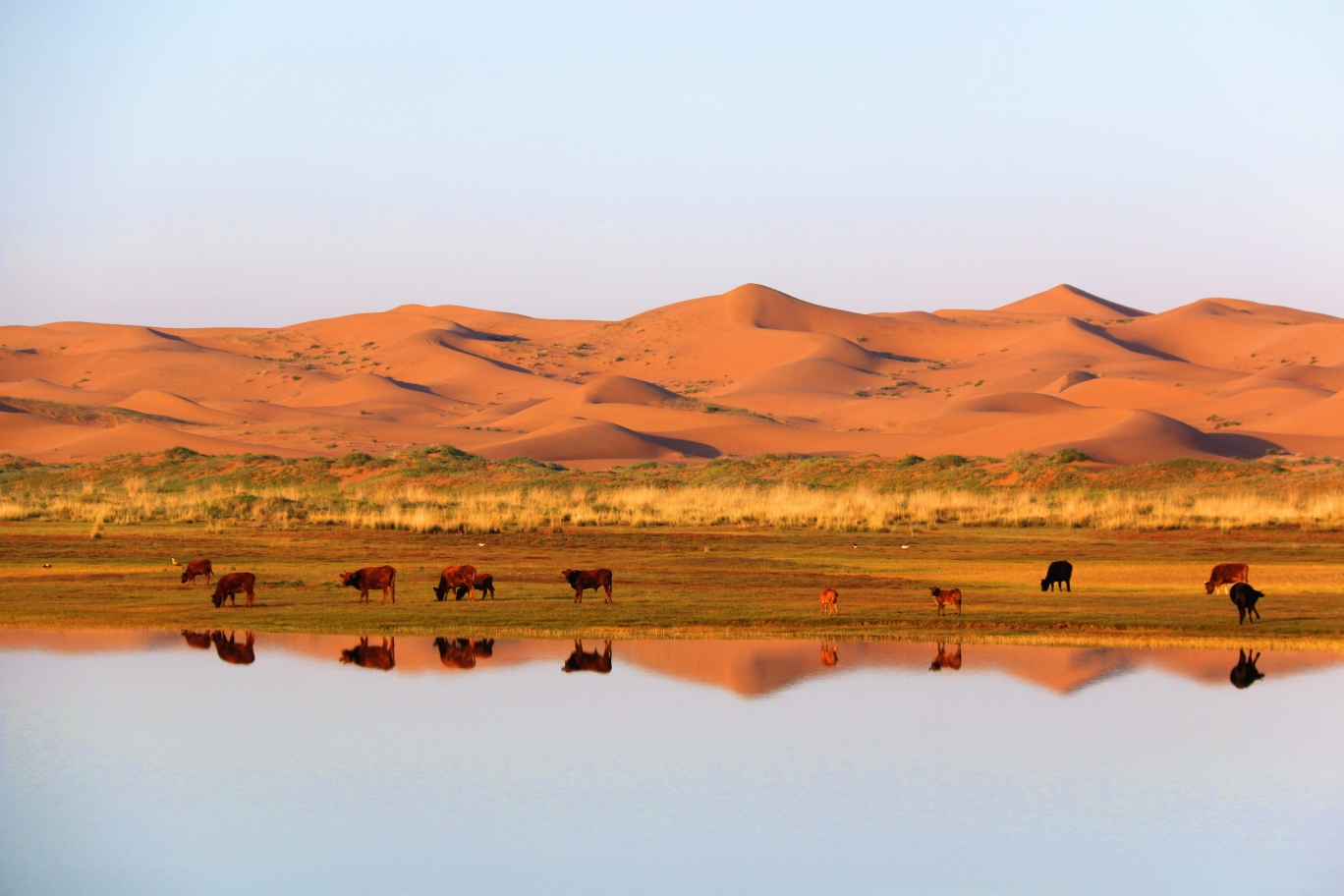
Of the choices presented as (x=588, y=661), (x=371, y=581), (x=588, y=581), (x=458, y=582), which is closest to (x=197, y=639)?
(x=371, y=581)

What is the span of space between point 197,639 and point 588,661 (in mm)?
5525

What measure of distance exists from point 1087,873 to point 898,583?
16.6 meters

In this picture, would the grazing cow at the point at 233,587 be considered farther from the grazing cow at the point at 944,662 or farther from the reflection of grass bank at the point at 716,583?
the grazing cow at the point at 944,662

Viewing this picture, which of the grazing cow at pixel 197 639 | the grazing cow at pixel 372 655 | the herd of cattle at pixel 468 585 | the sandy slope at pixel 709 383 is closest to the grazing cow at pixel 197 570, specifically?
the herd of cattle at pixel 468 585

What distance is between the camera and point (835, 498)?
161ft

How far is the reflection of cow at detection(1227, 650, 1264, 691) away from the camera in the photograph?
16.1 m

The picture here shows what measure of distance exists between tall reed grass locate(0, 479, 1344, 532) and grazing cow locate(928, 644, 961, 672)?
22.7m

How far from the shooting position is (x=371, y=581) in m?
22.6

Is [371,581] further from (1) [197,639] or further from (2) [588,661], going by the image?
(2) [588,661]

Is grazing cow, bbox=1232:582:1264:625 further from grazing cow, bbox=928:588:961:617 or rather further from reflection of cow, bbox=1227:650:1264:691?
grazing cow, bbox=928:588:961:617

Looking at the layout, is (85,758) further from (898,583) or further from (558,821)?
(898,583)

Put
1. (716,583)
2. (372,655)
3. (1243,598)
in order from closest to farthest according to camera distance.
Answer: (372,655) → (1243,598) → (716,583)

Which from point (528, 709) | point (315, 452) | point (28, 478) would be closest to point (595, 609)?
point (528, 709)

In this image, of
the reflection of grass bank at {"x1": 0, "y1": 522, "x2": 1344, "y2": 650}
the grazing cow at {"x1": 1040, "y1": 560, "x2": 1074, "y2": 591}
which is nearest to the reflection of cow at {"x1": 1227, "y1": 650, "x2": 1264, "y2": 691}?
the reflection of grass bank at {"x1": 0, "y1": 522, "x2": 1344, "y2": 650}
